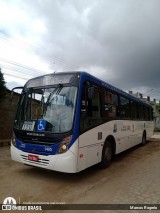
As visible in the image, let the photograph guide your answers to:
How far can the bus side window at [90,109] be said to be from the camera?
4.80 metres

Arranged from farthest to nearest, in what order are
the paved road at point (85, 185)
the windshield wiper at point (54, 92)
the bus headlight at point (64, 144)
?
the windshield wiper at point (54, 92) → the bus headlight at point (64, 144) → the paved road at point (85, 185)

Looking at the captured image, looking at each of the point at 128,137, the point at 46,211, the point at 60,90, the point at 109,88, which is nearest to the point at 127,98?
the point at 128,137

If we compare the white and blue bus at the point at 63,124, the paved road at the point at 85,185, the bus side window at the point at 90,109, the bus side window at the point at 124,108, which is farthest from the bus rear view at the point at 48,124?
the bus side window at the point at 124,108

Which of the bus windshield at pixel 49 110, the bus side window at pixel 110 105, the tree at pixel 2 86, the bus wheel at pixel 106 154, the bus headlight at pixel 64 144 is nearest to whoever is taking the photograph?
the bus headlight at pixel 64 144

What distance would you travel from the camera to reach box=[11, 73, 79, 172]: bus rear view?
4.44 m

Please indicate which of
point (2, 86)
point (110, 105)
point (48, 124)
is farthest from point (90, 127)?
point (2, 86)

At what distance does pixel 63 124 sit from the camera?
179 inches

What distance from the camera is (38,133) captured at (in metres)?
4.76

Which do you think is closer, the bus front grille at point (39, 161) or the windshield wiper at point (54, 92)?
the bus front grille at point (39, 161)

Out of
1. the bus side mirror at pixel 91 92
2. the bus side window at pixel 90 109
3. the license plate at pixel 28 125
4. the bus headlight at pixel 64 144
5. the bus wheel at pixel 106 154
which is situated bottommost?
the bus wheel at pixel 106 154

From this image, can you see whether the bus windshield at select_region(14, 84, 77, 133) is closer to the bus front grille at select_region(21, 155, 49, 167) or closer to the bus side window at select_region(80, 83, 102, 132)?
the bus side window at select_region(80, 83, 102, 132)

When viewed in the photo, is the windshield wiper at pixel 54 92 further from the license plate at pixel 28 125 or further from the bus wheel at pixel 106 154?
the bus wheel at pixel 106 154

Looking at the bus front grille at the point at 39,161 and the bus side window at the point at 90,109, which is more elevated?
the bus side window at the point at 90,109

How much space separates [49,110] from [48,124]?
370 mm
